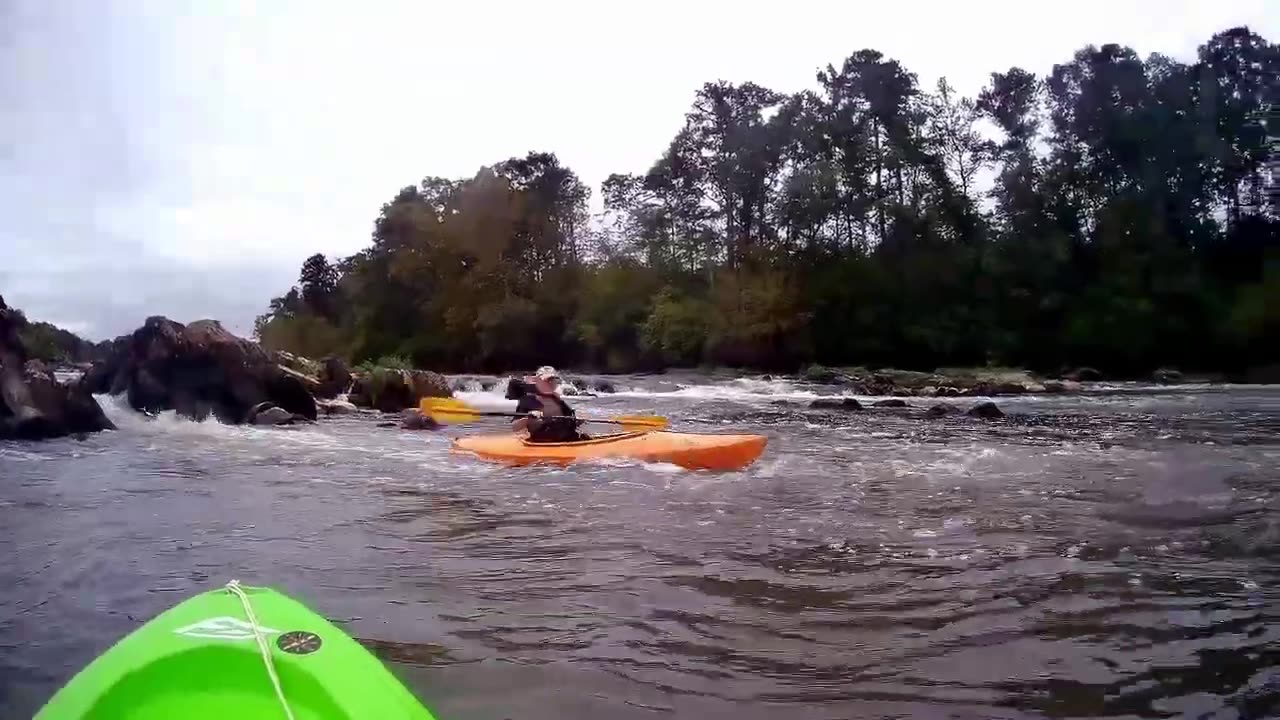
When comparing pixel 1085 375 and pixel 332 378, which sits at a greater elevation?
pixel 332 378

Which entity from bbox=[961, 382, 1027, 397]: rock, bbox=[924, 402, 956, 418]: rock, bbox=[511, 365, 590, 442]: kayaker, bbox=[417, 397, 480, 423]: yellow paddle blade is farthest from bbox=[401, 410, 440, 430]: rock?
bbox=[961, 382, 1027, 397]: rock

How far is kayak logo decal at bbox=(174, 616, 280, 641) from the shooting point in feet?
5.85

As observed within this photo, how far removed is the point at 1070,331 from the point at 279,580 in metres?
24.9

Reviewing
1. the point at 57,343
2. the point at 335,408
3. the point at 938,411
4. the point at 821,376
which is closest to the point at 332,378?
the point at 335,408

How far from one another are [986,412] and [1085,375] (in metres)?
10.4

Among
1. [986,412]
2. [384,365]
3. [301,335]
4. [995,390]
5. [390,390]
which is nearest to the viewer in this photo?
[986,412]

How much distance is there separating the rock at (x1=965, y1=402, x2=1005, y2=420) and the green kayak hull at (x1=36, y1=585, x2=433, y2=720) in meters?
12.1

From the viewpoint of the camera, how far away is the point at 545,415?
27.8ft

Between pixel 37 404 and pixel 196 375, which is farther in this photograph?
pixel 196 375

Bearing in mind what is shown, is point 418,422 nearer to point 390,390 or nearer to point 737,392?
point 390,390

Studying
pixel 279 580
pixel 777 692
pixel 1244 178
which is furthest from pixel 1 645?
pixel 1244 178

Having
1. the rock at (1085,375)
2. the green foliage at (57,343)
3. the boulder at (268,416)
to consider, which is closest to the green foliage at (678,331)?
the rock at (1085,375)

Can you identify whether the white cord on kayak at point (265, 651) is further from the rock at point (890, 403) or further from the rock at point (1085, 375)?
the rock at point (1085, 375)

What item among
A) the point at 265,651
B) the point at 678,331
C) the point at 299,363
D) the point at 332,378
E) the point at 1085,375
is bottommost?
the point at 265,651
